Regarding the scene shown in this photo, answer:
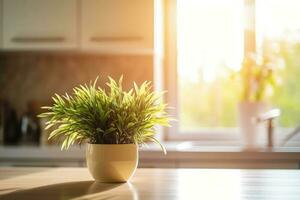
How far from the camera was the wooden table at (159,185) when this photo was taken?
134cm

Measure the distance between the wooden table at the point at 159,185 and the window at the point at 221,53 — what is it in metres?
1.83

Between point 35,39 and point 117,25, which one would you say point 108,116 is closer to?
point 117,25

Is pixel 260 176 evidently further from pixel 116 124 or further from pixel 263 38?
pixel 263 38

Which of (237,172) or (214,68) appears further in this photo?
(214,68)

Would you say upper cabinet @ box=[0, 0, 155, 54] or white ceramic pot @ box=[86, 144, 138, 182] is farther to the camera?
upper cabinet @ box=[0, 0, 155, 54]

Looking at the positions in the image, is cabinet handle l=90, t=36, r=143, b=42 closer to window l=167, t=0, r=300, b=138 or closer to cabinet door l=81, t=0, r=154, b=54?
cabinet door l=81, t=0, r=154, b=54

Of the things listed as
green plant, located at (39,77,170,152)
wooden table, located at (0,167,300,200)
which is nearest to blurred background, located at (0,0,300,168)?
wooden table, located at (0,167,300,200)

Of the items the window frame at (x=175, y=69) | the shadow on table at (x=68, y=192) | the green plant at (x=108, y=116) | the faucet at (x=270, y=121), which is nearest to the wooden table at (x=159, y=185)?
the shadow on table at (x=68, y=192)

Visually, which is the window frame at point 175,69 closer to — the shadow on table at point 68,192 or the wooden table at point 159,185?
the wooden table at point 159,185

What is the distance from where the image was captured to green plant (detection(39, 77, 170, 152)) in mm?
1531

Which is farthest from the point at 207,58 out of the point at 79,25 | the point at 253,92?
the point at 79,25

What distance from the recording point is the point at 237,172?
188 centimetres

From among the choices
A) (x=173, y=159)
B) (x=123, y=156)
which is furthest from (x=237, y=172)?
(x=173, y=159)

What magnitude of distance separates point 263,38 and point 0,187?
262 cm
